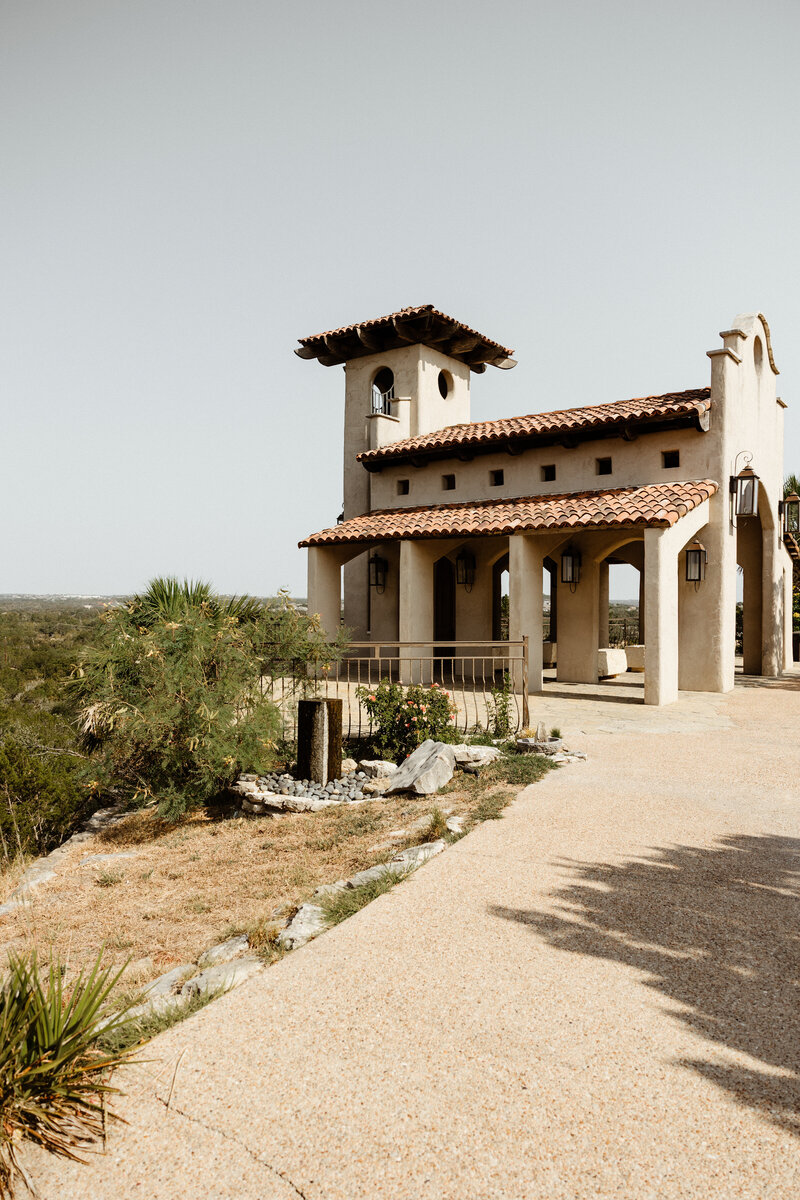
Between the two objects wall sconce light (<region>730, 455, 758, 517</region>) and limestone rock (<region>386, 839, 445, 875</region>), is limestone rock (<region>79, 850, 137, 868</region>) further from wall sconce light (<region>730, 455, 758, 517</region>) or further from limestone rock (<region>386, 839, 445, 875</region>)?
wall sconce light (<region>730, 455, 758, 517</region>)

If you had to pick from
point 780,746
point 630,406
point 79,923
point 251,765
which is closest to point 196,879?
point 79,923

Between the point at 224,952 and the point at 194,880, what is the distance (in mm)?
2155

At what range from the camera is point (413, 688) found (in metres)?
10.2

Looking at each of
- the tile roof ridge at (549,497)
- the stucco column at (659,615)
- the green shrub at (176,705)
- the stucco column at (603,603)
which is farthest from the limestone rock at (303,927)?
the stucco column at (603,603)

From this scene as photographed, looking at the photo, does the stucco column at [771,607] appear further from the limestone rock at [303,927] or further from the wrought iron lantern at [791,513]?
the limestone rock at [303,927]

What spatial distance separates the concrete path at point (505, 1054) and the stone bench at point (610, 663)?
1493 centimetres

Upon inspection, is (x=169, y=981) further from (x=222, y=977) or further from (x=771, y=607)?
(x=771, y=607)

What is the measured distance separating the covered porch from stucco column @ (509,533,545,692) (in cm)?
2

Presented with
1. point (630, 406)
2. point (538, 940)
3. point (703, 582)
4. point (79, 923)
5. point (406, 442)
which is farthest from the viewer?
point (406, 442)

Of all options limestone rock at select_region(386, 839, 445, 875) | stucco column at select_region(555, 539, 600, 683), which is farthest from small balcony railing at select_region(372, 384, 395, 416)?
limestone rock at select_region(386, 839, 445, 875)

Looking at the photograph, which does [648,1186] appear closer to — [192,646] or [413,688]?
[192,646]

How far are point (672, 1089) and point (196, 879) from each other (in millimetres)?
4717

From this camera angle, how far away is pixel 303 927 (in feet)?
15.8

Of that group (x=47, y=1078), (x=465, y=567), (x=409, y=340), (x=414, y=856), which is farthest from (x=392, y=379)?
(x=47, y=1078)
